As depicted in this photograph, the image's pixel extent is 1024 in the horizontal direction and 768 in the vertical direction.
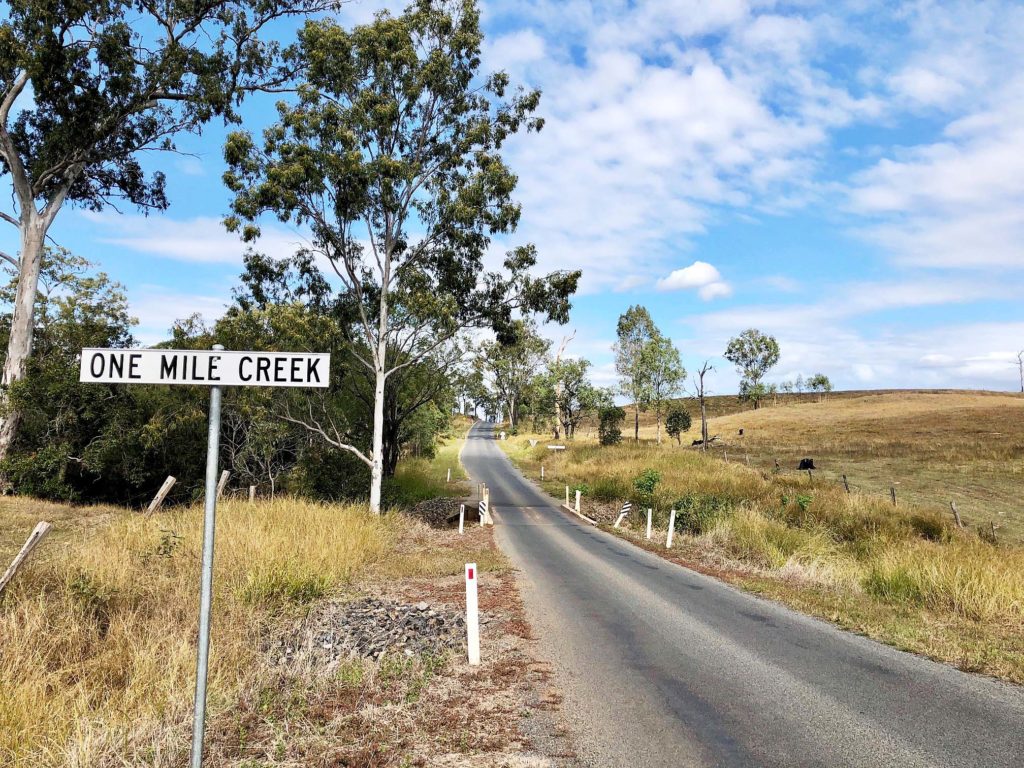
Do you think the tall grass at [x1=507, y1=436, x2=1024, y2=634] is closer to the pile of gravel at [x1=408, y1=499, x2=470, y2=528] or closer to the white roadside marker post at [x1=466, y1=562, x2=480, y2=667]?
the pile of gravel at [x1=408, y1=499, x2=470, y2=528]

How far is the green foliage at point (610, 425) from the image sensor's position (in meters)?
49.7

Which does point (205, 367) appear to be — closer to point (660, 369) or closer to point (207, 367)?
point (207, 367)

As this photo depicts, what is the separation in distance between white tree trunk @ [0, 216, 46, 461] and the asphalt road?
67.0 ft

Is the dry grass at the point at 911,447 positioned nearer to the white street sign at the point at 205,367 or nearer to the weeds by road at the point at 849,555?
the weeds by road at the point at 849,555

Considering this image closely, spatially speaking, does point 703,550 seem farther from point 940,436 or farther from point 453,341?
point 940,436

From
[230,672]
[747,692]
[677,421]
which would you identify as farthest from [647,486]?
[677,421]

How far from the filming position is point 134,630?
615 cm

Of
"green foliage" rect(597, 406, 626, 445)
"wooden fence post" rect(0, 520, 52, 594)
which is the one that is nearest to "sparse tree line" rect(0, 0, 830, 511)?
"wooden fence post" rect(0, 520, 52, 594)

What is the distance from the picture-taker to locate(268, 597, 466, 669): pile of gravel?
6184 mm

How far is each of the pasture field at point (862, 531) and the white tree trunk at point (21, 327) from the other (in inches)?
835

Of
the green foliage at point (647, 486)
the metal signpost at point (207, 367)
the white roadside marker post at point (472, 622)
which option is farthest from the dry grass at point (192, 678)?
the green foliage at point (647, 486)

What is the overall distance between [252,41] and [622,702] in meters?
25.9

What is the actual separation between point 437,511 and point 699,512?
33.7ft

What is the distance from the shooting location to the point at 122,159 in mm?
23906
